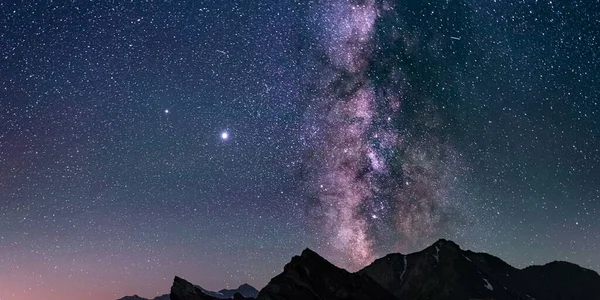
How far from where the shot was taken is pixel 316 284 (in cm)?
13062

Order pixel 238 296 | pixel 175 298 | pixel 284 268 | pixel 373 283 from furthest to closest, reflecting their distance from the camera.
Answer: pixel 373 283, pixel 284 268, pixel 238 296, pixel 175 298

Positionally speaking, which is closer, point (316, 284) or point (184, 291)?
point (184, 291)

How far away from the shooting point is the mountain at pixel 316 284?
120 meters

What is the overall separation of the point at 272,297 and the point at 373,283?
186 ft

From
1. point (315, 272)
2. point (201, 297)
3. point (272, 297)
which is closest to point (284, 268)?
point (315, 272)

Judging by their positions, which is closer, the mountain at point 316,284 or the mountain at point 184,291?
the mountain at point 184,291

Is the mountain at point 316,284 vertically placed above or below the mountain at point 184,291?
above

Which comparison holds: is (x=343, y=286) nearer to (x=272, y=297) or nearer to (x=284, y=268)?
(x=284, y=268)

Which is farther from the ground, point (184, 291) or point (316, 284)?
point (316, 284)

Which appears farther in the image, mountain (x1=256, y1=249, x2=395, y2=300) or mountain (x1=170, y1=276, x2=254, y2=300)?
mountain (x1=256, y1=249, x2=395, y2=300)

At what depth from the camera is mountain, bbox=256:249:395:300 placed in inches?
4715

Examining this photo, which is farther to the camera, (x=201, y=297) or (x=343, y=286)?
(x=343, y=286)

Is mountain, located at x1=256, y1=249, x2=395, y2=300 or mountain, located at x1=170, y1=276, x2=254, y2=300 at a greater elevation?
mountain, located at x1=256, y1=249, x2=395, y2=300

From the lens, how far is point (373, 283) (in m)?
158
